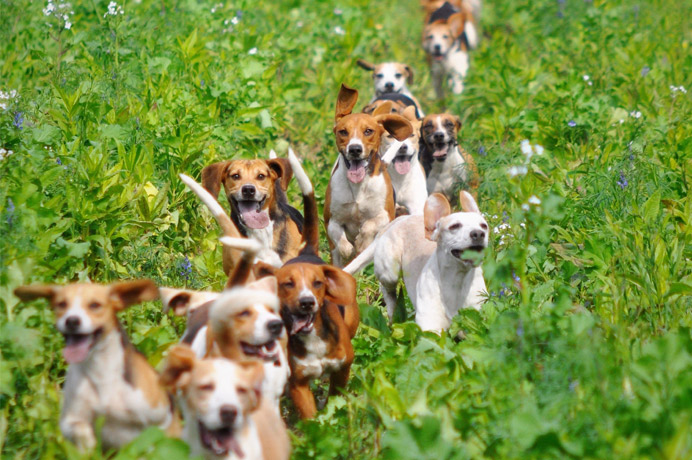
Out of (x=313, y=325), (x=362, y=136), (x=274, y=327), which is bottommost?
(x=313, y=325)

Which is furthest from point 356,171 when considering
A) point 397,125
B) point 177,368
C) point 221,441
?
point 221,441

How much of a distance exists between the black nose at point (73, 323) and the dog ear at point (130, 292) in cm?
21

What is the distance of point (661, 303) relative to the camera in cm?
528

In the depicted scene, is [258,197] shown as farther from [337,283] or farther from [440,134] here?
[440,134]

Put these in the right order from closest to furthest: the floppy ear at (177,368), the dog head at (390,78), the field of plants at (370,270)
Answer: the floppy ear at (177,368)
the field of plants at (370,270)
the dog head at (390,78)

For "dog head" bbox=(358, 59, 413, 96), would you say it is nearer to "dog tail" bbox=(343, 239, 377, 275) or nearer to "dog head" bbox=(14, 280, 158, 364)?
"dog tail" bbox=(343, 239, 377, 275)

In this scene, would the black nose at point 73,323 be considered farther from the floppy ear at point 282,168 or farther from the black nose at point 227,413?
the floppy ear at point 282,168

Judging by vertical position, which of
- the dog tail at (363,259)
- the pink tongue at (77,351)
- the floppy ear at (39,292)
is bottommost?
the dog tail at (363,259)

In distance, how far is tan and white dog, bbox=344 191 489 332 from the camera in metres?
5.59

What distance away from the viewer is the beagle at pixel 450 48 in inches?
509

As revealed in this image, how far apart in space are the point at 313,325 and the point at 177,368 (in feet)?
4.79

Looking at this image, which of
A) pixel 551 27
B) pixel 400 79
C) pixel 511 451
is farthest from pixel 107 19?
pixel 551 27

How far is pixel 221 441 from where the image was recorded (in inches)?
141

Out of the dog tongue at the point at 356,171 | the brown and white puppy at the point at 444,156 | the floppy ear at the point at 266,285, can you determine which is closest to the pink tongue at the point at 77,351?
the floppy ear at the point at 266,285
